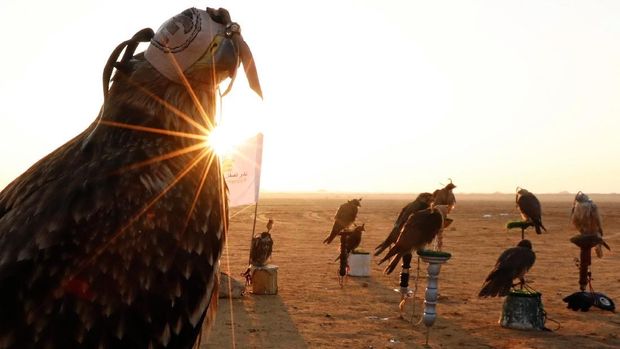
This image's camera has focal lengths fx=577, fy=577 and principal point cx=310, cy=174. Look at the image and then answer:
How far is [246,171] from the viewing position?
52.8 ft

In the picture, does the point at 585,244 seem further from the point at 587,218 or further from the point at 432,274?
the point at 432,274

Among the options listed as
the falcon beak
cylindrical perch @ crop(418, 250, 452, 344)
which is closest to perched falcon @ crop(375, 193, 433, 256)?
cylindrical perch @ crop(418, 250, 452, 344)

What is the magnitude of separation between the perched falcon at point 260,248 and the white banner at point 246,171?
5.21 feet

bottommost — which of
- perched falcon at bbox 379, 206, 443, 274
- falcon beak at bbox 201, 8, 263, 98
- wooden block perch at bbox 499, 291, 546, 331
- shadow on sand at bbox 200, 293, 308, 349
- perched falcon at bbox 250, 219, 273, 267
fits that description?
shadow on sand at bbox 200, 293, 308, 349

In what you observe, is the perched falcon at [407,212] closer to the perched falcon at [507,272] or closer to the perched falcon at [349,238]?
the perched falcon at [507,272]

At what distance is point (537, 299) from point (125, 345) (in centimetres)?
1069

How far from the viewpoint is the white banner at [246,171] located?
15852 millimetres

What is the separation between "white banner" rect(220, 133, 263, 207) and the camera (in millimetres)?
15852

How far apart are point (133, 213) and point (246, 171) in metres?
13.6

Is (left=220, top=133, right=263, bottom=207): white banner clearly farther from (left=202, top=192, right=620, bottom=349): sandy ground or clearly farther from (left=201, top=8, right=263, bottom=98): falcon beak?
(left=201, top=8, right=263, bottom=98): falcon beak

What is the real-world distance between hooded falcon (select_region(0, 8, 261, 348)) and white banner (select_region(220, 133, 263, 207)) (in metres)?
12.8

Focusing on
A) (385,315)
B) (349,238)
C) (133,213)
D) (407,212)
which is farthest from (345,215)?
(133,213)

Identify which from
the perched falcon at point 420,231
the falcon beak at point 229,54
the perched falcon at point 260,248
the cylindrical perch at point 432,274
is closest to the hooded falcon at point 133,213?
the falcon beak at point 229,54

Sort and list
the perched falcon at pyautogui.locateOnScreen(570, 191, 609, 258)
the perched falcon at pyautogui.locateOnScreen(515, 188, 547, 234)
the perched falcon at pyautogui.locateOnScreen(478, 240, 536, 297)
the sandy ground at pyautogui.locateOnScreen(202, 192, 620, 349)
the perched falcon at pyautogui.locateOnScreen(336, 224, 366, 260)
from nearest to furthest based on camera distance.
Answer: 1. the sandy ground at pyautogui.locateOnScreen(202, 192, 620, 349)
2. the perched falcon at pyautogui.locateOnScreen(478, 240, 536, 297)
3. the perched falcon at pyautogui.locateOnScreen(515, 188, 547, 234)
4. the perched falcon at pyautogui.locateOnScreen(570, 191, 609, 258)
5. the perched falcon at pyautogui.locateOnScreen(336, 224, 366, 260)
